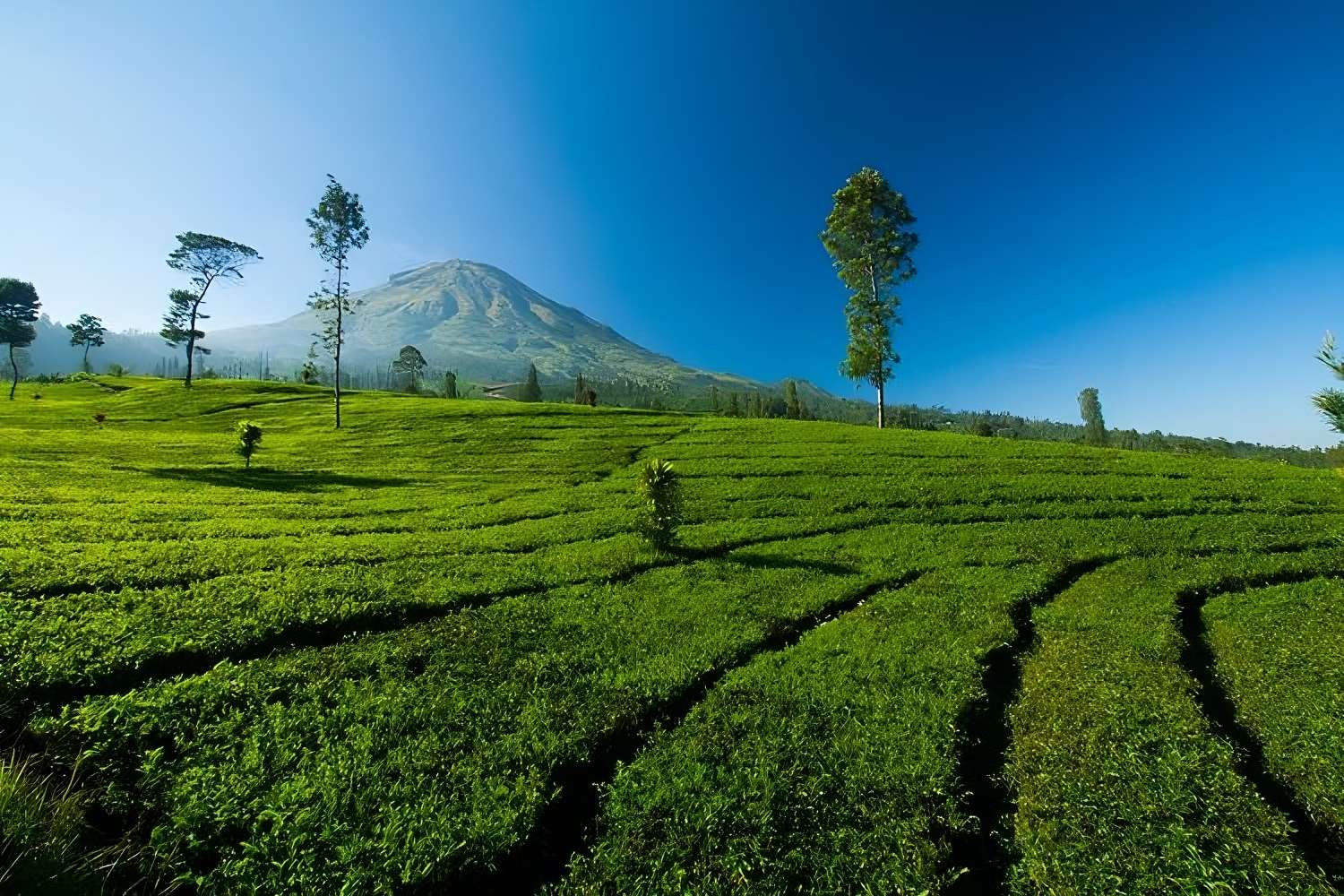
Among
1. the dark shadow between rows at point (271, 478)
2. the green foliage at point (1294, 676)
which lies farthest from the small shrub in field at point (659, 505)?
the dark shadow between rows at point (271, 478)

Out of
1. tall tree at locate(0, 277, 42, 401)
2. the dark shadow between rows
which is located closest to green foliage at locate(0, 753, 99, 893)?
the dark shadow between rows

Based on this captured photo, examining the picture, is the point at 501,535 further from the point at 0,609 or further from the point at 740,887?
the point at 740,887

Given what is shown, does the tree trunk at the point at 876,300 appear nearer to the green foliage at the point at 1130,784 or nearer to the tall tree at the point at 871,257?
the tall tree at the point at 871,257

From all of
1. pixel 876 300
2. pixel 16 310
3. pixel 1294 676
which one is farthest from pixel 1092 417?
pixel 16 310

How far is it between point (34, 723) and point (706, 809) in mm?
8675

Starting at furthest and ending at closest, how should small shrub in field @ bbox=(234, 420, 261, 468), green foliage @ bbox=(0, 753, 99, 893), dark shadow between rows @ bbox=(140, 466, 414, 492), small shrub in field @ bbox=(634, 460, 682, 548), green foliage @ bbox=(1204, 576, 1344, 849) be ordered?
small shrub in field @ bbox=(234, 420, 261, 468) → dark shadow between rows @ bbox=(140, 466, 414, 492) → small shrub in field @ bbox=(634, 460, 682, 548) → green foliage @ bbox=(1204, 576, 1344, 849) → green foliage @ bbox=(0, 753, 99, 893)

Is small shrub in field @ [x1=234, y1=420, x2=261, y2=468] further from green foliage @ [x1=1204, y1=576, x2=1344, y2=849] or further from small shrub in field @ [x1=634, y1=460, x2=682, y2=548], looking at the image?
green foliage @ [x1=1204, y1=576, x2=1344, y2=849]

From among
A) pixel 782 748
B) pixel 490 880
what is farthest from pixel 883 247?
pixel 490 880

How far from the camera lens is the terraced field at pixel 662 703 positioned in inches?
228

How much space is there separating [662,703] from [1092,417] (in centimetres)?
13140

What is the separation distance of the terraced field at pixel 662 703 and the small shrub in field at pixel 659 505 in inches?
Result: 31.9

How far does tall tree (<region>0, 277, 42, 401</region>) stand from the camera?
234 ft

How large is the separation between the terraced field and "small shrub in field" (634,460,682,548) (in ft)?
2.66

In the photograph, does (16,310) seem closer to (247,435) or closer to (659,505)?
(247,435)
